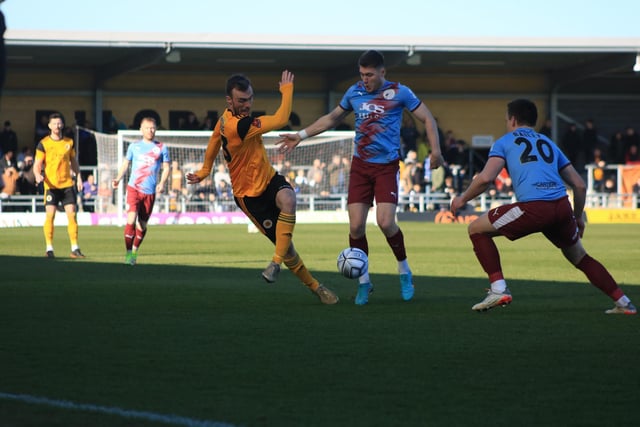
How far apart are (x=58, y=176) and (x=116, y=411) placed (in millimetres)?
12449

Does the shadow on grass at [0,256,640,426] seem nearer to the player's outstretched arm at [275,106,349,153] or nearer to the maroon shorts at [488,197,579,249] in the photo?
the maroon shorts at [488,197,579,249]

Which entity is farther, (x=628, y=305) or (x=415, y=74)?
(x=415, y=74)

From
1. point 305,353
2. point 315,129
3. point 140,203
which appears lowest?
point 305,353

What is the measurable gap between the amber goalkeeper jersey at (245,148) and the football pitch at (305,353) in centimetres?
101

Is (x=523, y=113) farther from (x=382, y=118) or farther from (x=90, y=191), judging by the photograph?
(x=90, y=191)

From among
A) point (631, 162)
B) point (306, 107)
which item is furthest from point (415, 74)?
point (631, 162)

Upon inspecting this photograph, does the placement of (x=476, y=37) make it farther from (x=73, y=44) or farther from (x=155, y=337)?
(x=155, y=337)

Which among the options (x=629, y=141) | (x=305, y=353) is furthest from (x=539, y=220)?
(x=629, y=141)

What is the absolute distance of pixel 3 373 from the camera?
6066mm

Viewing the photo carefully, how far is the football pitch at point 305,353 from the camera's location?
5.16m

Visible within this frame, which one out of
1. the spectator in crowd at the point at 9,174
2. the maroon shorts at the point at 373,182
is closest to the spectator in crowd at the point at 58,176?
the maroon shorts at the point at 373,182

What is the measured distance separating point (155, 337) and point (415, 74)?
127 ft

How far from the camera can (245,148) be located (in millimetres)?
9969

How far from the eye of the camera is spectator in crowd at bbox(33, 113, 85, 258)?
17.0 meters
